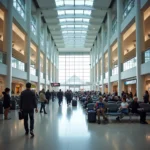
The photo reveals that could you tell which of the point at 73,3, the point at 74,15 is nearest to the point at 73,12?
the point at 74,15

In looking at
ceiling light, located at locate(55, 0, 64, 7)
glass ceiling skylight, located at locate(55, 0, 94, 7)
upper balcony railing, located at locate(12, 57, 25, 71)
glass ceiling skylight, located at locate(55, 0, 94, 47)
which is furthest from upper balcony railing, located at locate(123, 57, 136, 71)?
ceiling light, located at locate(55, 0, 64, 7)

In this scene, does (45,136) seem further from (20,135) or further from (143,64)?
(143,64)

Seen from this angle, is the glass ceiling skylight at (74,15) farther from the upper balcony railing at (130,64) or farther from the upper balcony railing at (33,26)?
the upper balcony railing at (130,64)

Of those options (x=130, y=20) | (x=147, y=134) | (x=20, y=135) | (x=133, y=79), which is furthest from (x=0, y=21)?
(x=147, y=134)

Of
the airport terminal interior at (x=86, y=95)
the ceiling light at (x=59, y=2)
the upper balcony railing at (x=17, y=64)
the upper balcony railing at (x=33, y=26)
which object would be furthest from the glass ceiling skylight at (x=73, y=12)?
the upper balcony railing at (x=17, y=64)

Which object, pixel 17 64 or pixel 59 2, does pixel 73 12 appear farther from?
pixel 17 64

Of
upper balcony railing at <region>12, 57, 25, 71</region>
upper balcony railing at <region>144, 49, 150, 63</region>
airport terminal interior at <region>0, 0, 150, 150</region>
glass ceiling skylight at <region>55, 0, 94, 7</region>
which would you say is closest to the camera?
airport terminal interior at <region>0, 0, 150, 150</region>

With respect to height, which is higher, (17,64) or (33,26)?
(33,26)

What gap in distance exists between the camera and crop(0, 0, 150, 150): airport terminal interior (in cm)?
770

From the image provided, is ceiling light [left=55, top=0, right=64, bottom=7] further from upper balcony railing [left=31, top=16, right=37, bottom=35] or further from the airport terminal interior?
upper balcony railing [left=31, top=16, right=37, bottom=35]

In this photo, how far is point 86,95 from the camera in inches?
1195

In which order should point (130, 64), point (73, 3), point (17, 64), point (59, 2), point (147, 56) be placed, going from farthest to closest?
1. point (73, 3)
2. point (59, 2)
3. point (17, 64)
4. point (130, 64)
5. point (147, 56)

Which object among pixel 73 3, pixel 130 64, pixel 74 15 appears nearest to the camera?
pixel 130 64

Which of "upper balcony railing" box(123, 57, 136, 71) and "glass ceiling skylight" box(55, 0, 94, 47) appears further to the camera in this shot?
"glass ceiling skylight" box(55, 0, 94, 47)
